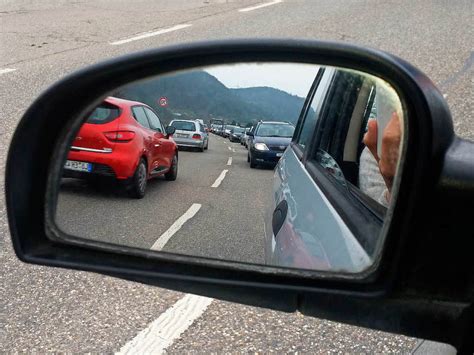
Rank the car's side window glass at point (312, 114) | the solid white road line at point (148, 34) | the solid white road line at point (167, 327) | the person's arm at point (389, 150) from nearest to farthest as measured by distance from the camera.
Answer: the person's arm at point (389, 150), the car's side window glass at point (312, 114), the solid white road line at point (167, 327), the solid white road line at point (148, 34)

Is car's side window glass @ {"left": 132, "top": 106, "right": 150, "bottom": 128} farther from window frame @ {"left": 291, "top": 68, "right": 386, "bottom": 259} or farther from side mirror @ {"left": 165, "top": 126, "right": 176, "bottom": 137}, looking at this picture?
window frame @ {"left": 291, "top": 68, "right": 386, "bottom": 259}

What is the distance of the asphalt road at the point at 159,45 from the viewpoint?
2.84 meters

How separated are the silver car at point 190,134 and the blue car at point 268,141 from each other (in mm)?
117

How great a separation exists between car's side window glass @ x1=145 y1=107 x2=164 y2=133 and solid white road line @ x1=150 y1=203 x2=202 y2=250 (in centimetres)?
21

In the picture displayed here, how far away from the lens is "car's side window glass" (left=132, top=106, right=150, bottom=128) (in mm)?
1381

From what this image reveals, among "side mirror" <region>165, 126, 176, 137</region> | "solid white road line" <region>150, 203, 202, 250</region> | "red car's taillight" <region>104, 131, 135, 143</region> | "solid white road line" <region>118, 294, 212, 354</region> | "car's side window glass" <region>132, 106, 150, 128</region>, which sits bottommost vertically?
"solid white road line" <region>118, 294, 212, 354</region>

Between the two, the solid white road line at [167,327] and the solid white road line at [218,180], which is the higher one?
the solid white road line at [218,180]

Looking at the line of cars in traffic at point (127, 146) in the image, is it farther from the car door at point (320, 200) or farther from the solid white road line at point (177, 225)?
the car door at point (320, 200)

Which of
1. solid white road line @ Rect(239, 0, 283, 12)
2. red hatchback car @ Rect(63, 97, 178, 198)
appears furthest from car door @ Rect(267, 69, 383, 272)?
solid white road line @ Rect(239, 0, 283, 12)

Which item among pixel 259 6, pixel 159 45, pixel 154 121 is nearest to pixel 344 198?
pixel 154 121

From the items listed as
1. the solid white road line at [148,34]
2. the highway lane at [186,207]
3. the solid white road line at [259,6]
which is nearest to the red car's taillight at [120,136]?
the highway lane at [186,207]

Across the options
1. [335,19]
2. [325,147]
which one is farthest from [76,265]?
[335,19]

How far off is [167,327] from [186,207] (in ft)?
5.73

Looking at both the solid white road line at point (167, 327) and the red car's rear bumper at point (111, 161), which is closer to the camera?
the red car's rear bumper at point (111, 161)
